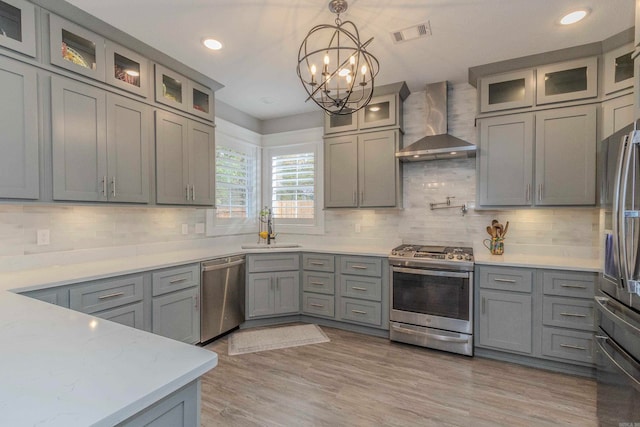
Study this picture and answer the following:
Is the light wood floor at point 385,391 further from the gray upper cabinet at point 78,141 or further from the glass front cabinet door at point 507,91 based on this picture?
the glass front cabinet door at point 507,91

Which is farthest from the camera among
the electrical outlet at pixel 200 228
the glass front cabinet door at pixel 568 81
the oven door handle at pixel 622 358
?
the electrical outlet at pixel 200 228

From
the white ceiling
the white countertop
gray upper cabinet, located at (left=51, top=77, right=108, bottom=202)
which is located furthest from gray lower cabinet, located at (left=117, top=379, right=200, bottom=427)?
the white ceiling

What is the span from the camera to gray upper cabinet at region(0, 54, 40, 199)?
192 centimetres

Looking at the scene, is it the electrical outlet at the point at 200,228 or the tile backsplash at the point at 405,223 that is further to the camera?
the electrical outlet at the point at 200,228

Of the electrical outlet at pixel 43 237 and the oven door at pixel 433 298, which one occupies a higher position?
the electrical outlet at pixel 43 237

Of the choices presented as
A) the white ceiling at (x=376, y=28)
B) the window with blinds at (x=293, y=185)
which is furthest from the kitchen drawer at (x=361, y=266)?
the white ceiling at (x=376, y=28)

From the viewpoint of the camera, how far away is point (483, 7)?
216cm

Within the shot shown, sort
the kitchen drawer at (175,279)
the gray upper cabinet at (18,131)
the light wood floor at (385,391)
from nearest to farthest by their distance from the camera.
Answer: the gray upper cabinet at (18,131)
the light wood floor at (385,391)
the kitchen drawer at (175,279)

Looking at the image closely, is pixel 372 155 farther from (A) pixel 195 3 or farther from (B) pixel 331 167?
(A) pixel 195 3

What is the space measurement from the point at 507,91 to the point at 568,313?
6.92 feet

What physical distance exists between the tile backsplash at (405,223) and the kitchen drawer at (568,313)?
2.21 ft

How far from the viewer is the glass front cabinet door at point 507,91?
2.96 m

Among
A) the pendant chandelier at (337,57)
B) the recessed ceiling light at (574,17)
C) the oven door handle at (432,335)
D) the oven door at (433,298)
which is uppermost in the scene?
the recessed ceiling light at (574,17)

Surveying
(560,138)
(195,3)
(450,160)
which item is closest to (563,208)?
(560,138)
